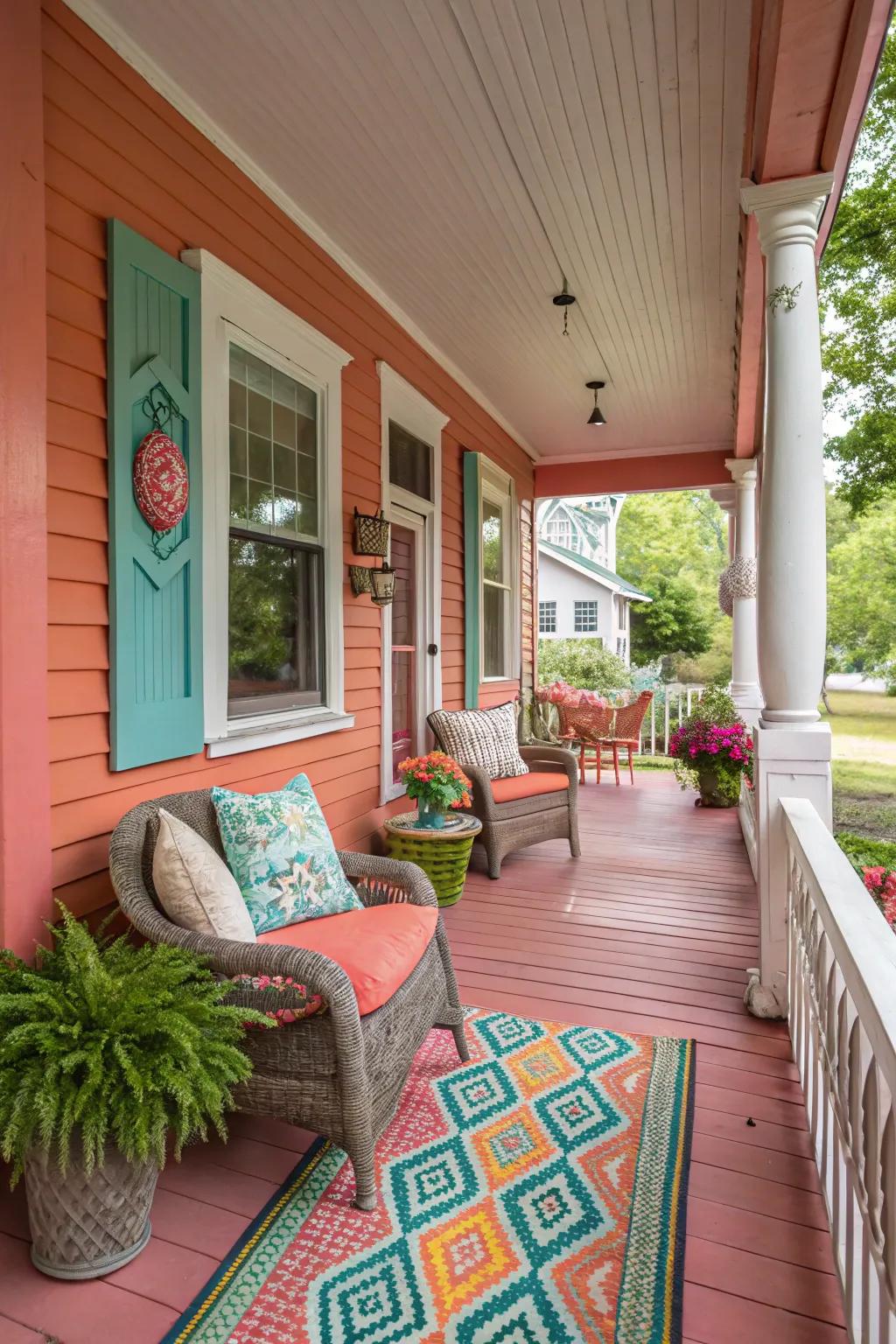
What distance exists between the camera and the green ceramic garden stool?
3703mm

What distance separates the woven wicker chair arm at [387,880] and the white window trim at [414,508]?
1.57 metres

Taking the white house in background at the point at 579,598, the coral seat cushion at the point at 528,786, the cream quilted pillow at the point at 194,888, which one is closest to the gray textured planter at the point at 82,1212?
the cream quilted pillow at the point at 194,888

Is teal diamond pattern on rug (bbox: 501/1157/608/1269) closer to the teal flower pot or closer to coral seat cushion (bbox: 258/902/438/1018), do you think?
→ coral seat cushion (bbox: 258/902/438/1018)

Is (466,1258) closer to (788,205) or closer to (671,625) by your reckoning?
(788,205)

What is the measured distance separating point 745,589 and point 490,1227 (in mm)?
5406

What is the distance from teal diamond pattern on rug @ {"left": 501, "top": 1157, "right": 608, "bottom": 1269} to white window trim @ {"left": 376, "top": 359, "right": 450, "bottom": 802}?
2.43 meters

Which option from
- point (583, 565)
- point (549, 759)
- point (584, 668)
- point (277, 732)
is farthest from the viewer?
point (583, 565)

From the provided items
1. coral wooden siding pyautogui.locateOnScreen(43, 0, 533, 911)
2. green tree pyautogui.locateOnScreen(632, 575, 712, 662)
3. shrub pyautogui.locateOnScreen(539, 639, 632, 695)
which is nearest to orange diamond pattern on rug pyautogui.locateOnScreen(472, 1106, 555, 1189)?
coral wooden siding pyautogui.locateOnScreen(43, 0, 533, 911)

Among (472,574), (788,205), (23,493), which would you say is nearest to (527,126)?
(788,205)

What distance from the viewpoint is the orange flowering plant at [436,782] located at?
3.66 m

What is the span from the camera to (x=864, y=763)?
950 centimetres

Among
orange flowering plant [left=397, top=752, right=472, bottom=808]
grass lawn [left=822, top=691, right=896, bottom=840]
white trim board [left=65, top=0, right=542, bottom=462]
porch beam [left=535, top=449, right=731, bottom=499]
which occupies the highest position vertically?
white trim board [left=65, top=0, right=542, bottom=462]

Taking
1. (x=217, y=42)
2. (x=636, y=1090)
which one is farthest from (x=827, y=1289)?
(x=217, y=42)

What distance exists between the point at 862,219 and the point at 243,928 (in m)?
8.13
